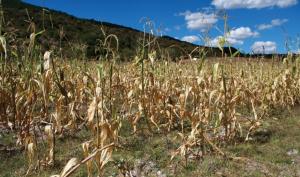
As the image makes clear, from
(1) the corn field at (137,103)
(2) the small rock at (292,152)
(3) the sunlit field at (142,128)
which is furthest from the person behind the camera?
(2) the small rock at (292,152)

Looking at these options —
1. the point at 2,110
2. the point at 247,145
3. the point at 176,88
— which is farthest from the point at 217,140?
the point at 2,110

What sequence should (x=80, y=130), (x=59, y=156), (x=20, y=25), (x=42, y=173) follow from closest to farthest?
(x=42, y=173)
(x=59, y=156)
(x=80, y=130)
(x=20, y=25)

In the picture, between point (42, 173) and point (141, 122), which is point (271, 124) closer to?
point (141, 122)

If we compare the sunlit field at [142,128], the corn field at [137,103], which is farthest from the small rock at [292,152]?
the corn field at [137,103]

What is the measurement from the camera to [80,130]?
27.1 feet

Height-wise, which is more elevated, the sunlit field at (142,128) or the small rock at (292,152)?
the sunlit field at (142,128)

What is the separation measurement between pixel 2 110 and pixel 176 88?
3.33m

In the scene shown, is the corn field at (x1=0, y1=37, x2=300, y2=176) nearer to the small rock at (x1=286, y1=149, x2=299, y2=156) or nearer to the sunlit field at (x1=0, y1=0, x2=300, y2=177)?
the sunlit field at (x1=0, y1=0, x2=300, y2=177)

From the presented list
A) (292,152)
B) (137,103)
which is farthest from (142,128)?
(292,152)

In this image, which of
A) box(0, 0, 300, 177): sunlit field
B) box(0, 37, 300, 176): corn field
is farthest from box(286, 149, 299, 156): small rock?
box(0, 37, 300, 176): corn field

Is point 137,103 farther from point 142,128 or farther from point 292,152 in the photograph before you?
point 292,152

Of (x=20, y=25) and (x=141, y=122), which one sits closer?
(x=141, y=122)

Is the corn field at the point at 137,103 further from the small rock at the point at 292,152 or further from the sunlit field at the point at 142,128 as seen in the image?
the small rock at the point at 292,152

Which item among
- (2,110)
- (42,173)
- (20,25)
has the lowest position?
(42,173)
